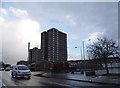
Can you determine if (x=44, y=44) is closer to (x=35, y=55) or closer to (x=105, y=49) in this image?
(x=35, y=55)

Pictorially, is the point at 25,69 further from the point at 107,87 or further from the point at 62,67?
the point at 62,67

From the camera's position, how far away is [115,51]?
3853cm

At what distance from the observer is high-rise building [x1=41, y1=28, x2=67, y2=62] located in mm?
96562

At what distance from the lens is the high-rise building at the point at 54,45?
96.6 metres

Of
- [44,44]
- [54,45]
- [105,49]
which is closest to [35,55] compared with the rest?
[44,44]

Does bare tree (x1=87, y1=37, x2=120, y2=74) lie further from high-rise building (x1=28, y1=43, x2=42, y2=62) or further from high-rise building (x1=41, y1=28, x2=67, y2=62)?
high-rise building (x1=28, y1=43, x2=42, y2=62)

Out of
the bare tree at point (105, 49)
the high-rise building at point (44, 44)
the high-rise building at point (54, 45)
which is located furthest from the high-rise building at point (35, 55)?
the bare tree at point (105, 49)

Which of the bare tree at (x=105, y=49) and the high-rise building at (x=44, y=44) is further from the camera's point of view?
the high-rise building at (x=44, y=44)

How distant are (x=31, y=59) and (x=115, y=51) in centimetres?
8708

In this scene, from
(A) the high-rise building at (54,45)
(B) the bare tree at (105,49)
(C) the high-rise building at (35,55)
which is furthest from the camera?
(C) the high-rise building at (35,55)

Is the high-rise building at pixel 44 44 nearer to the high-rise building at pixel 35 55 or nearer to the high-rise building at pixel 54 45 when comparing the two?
the high-rise building at pixel 54 45

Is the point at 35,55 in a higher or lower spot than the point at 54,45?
lower

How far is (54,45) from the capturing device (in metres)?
97.1

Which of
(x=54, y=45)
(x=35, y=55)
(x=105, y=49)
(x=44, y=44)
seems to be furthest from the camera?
(x=35, y=55)
